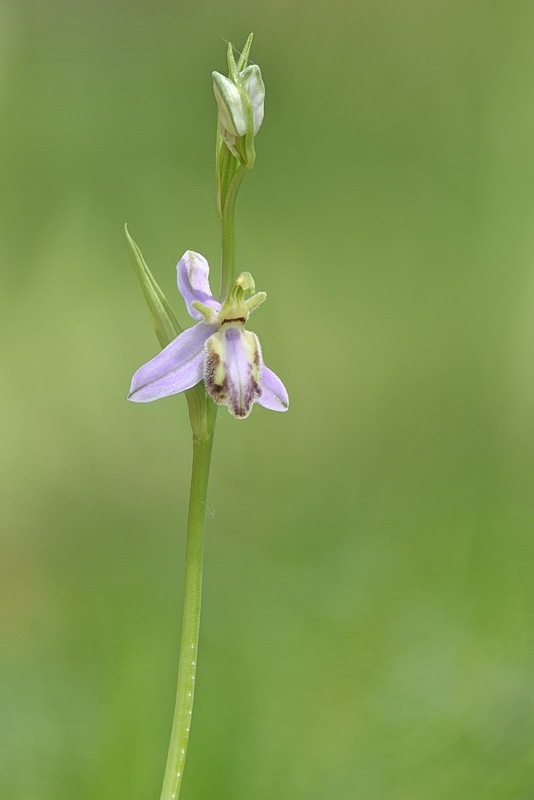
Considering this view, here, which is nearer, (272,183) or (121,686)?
(121,686)

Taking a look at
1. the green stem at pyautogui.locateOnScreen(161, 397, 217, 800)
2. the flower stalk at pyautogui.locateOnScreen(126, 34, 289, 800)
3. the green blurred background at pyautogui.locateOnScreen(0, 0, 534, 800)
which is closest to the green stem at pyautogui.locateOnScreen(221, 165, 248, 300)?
the flower stalk at pyautogui.locateOnScreen(126, 34, 289, 800)

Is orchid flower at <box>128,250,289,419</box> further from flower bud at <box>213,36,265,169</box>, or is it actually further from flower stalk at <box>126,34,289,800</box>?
flower bud at <box>213,36,265,169</box>

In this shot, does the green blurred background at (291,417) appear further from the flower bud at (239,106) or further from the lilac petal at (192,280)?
the flower bud at (239,106)

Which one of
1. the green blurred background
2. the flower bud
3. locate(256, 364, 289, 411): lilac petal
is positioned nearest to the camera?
the flower bud

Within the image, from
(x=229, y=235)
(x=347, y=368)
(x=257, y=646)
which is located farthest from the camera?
(x=347, y=368)

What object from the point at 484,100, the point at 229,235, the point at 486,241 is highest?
the point at 484,100

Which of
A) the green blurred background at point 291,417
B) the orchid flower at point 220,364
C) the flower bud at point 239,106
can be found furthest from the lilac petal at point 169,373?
Result: the green blurred background at point 291,417

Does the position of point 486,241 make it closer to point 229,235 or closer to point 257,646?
point 257,646

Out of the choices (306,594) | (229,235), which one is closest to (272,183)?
(306,594)
